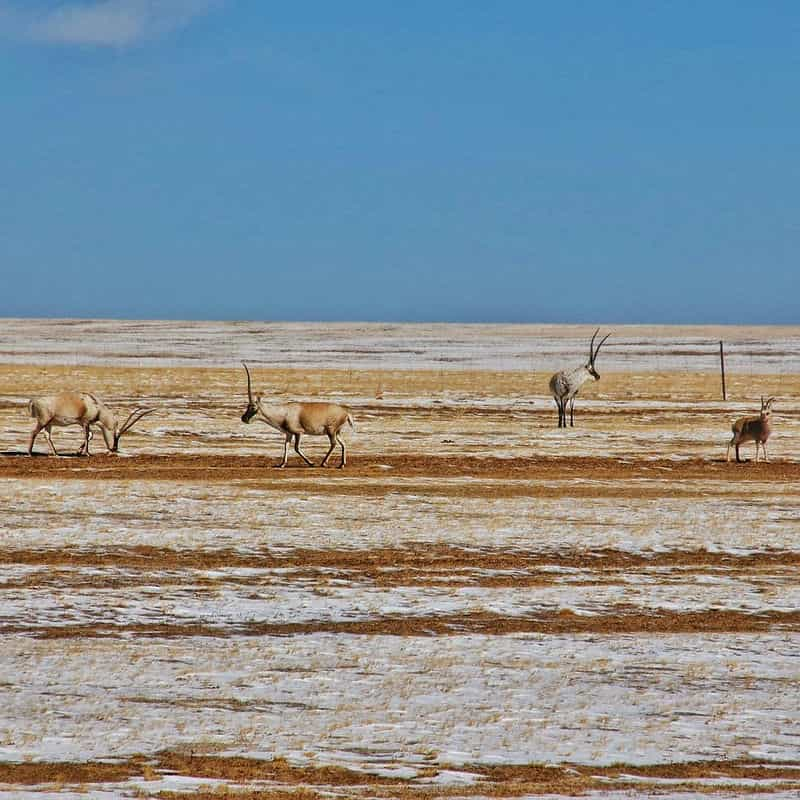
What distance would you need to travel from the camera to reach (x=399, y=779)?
731cm

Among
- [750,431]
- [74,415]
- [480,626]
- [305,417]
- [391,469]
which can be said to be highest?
[74,415]

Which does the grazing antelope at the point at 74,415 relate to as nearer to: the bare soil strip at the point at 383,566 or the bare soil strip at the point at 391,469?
the bare soil strip at the point at 391,469

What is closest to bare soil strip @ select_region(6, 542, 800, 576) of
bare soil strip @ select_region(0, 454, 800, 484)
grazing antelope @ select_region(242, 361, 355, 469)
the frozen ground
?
bare soil strip @ select_region(0, 454, 800, 484)

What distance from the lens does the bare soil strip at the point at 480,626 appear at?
10812mm

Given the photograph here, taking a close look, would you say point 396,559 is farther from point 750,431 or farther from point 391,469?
point 750,431

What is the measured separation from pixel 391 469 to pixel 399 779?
1593 centimetres

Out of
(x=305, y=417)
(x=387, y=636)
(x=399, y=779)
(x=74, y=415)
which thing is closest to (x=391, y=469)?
(x=305, y=417)

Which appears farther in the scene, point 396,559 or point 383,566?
point 396,559

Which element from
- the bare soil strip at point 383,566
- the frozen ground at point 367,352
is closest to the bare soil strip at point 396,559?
the bare soil strip at point 383,566

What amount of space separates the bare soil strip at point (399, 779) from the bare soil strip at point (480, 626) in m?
3.27

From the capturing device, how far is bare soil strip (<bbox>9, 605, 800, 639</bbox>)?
35.5 ft

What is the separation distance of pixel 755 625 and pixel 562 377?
20216 millimetres

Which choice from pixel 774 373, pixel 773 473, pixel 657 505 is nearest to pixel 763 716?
pixel 657 505

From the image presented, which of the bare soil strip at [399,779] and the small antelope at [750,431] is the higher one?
the small antelope at [750,431]
